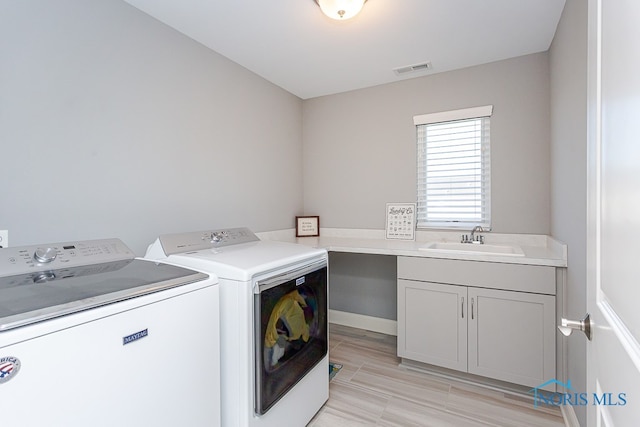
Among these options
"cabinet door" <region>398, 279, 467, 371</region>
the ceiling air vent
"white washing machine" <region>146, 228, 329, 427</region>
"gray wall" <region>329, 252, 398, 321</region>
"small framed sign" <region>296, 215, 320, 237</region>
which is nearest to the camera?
"white washing machine" <region>146, 228, 329, 427</region>

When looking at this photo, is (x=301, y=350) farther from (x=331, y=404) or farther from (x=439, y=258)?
(x=439, y=258)

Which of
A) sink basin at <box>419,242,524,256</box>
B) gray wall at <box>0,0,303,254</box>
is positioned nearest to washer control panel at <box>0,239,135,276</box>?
gray wall at <box>0,0,303,254</box>

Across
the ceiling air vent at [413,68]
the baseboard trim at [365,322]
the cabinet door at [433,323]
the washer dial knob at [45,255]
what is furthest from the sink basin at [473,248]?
the washer dial knob at [45,255]

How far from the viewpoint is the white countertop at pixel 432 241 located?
1.90 meters

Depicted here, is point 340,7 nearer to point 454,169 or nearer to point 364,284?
point 454,169

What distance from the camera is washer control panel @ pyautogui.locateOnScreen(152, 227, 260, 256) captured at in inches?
63.4

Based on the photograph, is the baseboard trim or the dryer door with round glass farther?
the baseboard trim

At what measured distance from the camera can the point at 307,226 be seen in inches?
124

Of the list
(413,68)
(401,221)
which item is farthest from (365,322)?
(413,68)

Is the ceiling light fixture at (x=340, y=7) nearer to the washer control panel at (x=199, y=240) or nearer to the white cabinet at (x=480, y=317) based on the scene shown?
the washer control panel at (x=199, y=240)

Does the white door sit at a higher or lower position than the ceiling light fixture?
lower

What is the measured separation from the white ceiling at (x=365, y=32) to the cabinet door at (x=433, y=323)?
1.69 meters

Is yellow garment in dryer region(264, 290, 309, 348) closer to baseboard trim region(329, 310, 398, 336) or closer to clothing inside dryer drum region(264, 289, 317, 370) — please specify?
clothing inside dryer drum region(264, 289, 317, 370)

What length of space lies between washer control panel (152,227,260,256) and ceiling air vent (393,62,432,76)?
5.96ft
